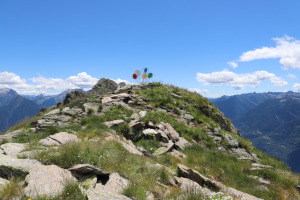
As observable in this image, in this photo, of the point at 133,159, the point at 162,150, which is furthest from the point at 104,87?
the point at 133,159

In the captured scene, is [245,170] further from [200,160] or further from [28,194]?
[28,194]

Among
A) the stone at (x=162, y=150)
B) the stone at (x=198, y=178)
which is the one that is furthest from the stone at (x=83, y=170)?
the stone at (x=162, y=150)

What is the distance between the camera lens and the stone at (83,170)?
257 inches

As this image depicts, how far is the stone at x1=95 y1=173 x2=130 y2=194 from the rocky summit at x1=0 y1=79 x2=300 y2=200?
3cm

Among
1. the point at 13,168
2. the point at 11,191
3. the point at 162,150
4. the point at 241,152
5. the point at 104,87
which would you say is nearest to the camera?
the point at 11,191

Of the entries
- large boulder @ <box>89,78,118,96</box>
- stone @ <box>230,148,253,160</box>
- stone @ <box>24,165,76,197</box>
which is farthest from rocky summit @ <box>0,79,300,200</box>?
large boulder @ <box>89,78,118,96</box>

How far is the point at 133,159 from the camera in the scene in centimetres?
923

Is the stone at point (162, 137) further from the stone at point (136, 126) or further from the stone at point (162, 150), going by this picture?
the stone at point (136, 126)

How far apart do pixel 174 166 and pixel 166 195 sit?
14.0 ft

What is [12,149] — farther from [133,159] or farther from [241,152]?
[241,152]

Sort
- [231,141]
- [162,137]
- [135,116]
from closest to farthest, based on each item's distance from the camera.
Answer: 1. [162,137]
2. [135,116]
3. [231,141]

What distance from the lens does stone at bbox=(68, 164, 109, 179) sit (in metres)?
6.52

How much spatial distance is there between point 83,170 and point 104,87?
1229 inches

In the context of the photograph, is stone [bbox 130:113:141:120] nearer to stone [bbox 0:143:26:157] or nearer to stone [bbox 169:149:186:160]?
stone [bbox 169:149:186:160]
